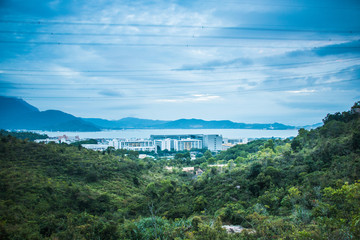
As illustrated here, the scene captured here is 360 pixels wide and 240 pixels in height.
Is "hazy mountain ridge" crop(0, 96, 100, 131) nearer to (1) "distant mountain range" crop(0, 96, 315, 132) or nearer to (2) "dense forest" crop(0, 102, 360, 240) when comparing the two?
(1) "distant mountain range" crop(0, 96, 315, 132)

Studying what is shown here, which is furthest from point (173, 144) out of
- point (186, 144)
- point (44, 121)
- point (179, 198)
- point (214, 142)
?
point (179, 198)

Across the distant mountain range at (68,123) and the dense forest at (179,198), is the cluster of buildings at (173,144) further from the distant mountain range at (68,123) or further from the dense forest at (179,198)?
the dense forest at (179,198)

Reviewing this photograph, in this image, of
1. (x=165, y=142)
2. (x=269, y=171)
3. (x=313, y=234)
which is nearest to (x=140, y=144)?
(x=165, y=142)

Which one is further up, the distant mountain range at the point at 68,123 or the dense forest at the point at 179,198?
the distant mountain range at the point at 68,123

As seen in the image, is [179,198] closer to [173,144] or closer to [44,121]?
[44,121]

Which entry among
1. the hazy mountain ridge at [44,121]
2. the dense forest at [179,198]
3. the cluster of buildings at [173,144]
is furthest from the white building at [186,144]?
the dense forest at [179,198]

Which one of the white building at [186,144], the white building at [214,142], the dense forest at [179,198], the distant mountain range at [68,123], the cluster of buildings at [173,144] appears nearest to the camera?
the dense forest at [179,198]
